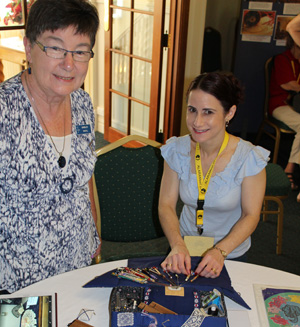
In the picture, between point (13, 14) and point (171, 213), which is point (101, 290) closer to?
point (171, 213)

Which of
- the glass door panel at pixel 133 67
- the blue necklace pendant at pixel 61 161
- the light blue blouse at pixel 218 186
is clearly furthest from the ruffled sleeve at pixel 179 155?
the glass door panel at pixel 133 67

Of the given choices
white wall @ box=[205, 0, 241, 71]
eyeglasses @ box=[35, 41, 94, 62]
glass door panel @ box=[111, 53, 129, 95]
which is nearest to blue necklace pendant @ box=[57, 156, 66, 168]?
eyeglasses @ box=[35, 41, 94, 62]

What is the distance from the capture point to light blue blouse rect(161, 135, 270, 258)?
1875 millimetres

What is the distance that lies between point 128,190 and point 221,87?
703 millimetres

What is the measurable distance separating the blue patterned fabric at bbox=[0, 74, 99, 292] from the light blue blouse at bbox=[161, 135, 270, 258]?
19.0 inches

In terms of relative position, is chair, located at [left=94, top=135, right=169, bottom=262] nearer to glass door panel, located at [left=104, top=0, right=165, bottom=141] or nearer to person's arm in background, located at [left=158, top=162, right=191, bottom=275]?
person's arm in background, located at [left=158, top=162, right=191, bottom=275]

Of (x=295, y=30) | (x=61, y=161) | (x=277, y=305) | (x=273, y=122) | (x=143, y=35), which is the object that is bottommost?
(x=273, y=122)

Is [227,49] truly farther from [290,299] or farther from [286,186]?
[290,299]

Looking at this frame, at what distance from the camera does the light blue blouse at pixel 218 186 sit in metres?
1.88

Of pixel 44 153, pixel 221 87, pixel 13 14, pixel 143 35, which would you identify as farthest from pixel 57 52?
pixel 143 35

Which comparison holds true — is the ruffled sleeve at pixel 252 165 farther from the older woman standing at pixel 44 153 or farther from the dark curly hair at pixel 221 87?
the older woman standing at pixel 44 153

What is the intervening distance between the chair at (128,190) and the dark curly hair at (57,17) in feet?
2.49

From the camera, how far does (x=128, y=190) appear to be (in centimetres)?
217

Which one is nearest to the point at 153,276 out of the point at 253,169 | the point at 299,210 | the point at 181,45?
the point at 253,169
